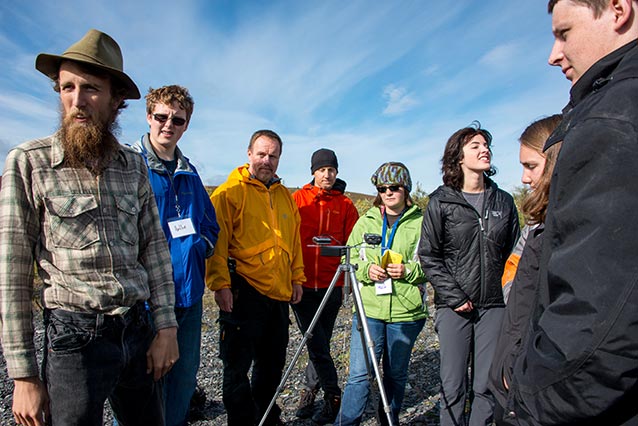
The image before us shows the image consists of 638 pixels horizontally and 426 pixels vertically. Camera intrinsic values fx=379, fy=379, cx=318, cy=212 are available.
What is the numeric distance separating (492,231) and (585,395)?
2366 mm


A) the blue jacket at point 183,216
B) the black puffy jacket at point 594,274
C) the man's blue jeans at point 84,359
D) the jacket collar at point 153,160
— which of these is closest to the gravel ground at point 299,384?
the blue jacket at point 183,216

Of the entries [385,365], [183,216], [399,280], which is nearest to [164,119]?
[183,216]

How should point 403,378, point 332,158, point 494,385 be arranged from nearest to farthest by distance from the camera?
1. point 494,385
2. point 403,378
3. point 332,158

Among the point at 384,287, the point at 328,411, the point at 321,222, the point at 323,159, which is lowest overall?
the point at 328,411

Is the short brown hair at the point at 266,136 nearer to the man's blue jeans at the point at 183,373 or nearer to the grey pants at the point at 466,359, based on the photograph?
the man's blue jeans at the point at 183,373

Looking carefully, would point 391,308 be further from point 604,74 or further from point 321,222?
point 604,74

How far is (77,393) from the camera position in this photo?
70.5 inches

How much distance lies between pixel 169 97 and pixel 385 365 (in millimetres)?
3084

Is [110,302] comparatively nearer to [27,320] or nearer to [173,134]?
[27,320]

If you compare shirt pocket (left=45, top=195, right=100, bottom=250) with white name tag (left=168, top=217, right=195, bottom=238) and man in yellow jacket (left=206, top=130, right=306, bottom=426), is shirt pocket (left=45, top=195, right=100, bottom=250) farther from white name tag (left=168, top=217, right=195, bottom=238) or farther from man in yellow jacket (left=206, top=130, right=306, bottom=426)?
man in yellow jacket (left=206, top=130, right=306, bottom=426)

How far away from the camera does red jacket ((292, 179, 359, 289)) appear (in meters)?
4.71

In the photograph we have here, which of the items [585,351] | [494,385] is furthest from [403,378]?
[585,351]

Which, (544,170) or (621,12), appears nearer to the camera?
(621,12)

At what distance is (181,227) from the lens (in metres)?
2.97
